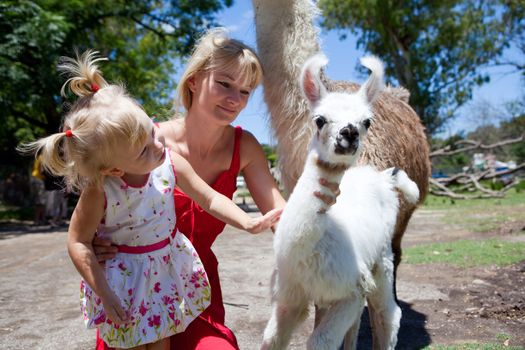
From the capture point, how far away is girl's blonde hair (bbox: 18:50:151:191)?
5.68 ft

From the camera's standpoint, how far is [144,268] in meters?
1.96

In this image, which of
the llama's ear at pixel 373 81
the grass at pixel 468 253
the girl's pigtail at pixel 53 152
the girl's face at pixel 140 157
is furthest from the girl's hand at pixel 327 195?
the grass at pixel 468 253

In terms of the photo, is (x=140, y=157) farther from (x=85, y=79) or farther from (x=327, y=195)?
(x=327, y=195)

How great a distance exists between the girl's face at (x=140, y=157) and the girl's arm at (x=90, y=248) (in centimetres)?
14

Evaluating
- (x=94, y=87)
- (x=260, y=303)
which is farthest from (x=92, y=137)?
(x=260, y=303)

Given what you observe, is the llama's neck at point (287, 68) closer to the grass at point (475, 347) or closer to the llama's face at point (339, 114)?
the llama's face at point (339, 114)

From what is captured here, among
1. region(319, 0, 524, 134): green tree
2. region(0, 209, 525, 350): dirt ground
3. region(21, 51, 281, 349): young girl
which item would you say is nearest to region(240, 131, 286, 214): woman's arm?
region(21, 51, 281, 349): young girl

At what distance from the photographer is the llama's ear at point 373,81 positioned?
6.66 ft

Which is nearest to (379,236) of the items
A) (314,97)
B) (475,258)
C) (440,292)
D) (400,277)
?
(314,97)

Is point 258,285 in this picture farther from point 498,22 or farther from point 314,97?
point 498,22

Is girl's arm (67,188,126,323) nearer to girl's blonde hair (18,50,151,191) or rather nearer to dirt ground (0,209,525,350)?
girl's blonde hair (18,50,151,191)

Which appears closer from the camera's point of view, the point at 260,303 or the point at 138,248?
the point at 138,248

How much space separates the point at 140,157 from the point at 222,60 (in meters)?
0.72

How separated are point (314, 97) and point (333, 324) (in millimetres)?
897
